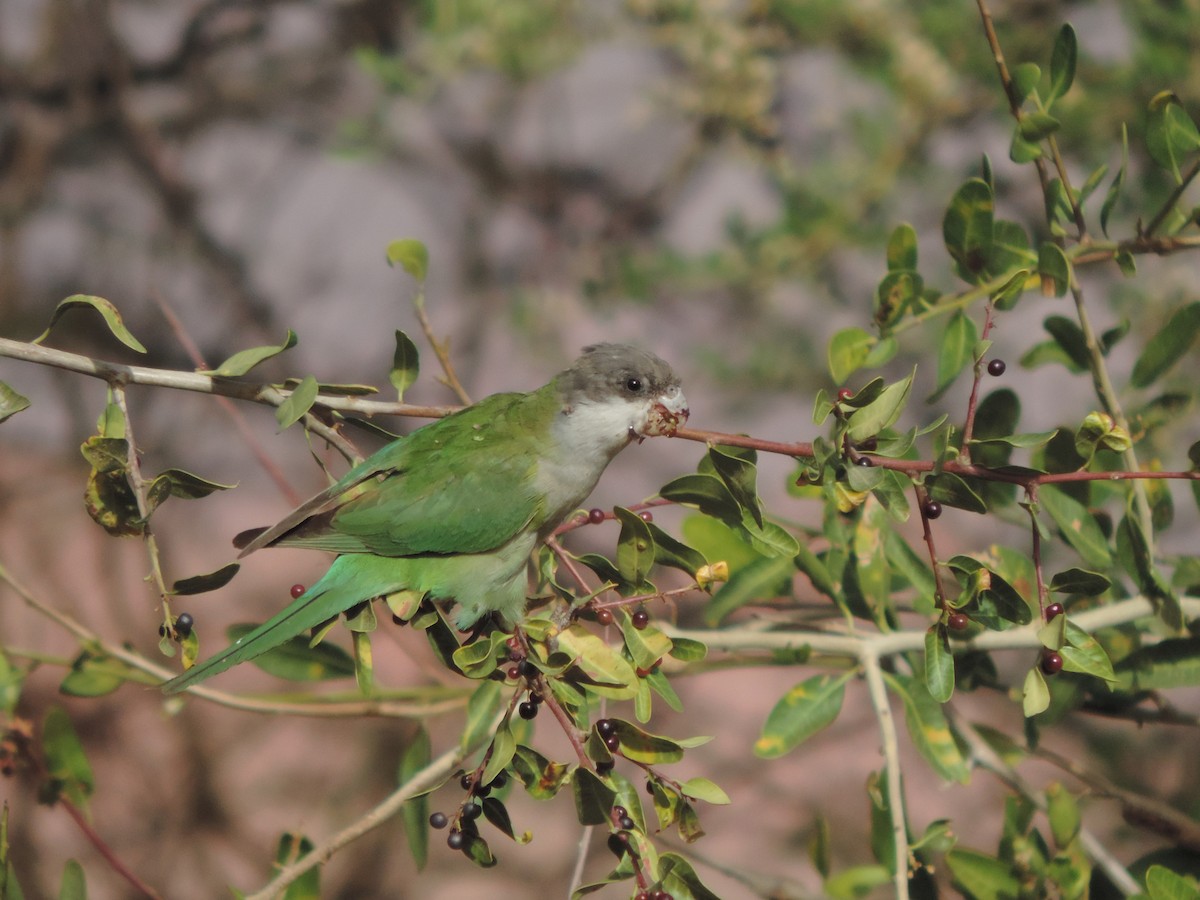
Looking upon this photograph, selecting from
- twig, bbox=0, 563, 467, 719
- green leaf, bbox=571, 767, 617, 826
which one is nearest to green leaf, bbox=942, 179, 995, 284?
green leaf, bbox=571, 767, 617, 826

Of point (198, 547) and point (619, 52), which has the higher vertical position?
point (619, 52)

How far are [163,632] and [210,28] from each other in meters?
3.46

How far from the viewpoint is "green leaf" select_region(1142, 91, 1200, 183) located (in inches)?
42.1

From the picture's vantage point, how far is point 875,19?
2.75 metres

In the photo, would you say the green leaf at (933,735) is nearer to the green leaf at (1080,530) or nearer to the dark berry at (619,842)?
the green leaf at (1080,530)

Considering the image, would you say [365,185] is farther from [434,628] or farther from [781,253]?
[434,628]

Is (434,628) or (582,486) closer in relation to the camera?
(434,628)

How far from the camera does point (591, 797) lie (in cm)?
90

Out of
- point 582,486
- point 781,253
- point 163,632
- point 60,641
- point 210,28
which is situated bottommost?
point 163,632

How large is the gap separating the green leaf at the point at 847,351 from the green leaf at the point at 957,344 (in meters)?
0.10

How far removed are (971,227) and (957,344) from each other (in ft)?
0.46

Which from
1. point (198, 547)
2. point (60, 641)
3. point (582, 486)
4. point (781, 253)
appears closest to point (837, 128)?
point (781, 253)

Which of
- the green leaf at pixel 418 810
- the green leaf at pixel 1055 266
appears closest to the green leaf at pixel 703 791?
the green leaf at pixel 418 810

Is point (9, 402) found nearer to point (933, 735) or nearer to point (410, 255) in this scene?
point (410, 255)
